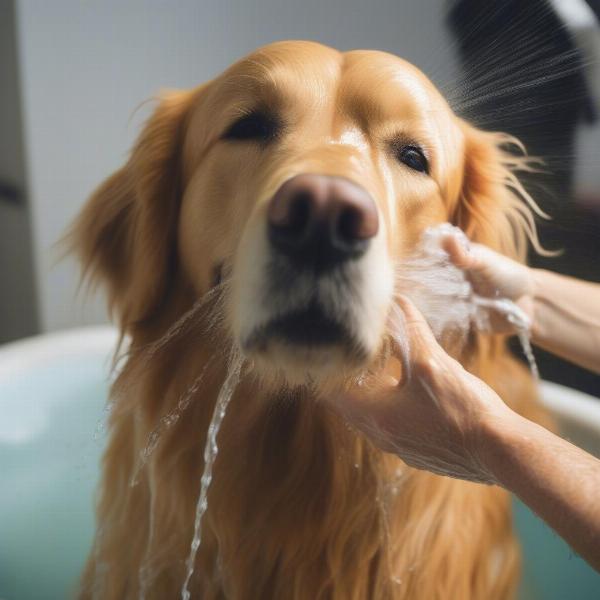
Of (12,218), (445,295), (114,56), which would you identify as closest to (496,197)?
(445,295)

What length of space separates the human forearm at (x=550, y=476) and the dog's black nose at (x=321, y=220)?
293 millimetres

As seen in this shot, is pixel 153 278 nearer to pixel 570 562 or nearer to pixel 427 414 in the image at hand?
pixel 427 414

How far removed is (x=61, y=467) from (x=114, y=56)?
4.50ft

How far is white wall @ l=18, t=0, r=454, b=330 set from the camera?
119 cm

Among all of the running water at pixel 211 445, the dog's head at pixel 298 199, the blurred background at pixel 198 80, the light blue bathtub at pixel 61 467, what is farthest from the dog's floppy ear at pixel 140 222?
the light blue bathtub at pixel 61 467

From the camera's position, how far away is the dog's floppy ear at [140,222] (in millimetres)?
1172

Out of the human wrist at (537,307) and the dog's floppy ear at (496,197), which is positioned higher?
the dog's floppy ear at (496,197)

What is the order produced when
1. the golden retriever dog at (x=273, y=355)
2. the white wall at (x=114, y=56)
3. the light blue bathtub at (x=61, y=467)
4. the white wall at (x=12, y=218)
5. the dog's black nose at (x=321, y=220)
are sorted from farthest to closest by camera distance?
the white wall at (x=12, y=218)
the light blue bathtub at (x=61, y=467)
the white wall at (x=114, y=56)
the golden retriever dog at (x=273, y=355)
the dog's black nose at (x=321, y=220)

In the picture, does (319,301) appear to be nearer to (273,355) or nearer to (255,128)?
(273,355)

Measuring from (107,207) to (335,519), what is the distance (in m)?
0.76

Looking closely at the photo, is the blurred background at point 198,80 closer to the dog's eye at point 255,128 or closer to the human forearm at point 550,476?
the dog's eye at point 255,128

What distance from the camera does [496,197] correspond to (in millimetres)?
1271

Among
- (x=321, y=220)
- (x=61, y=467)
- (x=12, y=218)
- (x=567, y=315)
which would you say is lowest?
(x=61, y=467)

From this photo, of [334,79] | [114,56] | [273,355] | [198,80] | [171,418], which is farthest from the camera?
[114,56]
